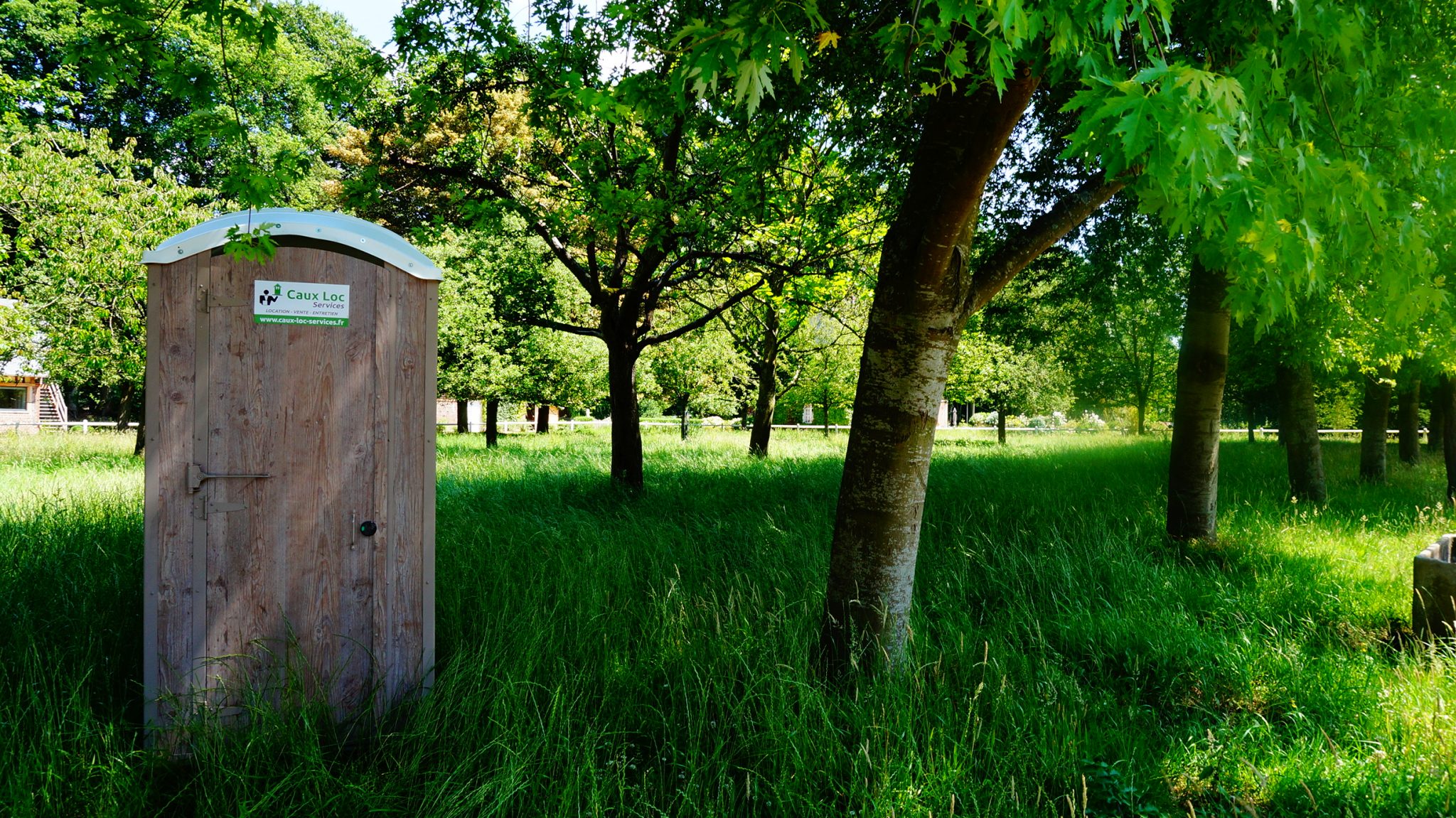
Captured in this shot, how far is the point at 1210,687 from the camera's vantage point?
11.6 feet

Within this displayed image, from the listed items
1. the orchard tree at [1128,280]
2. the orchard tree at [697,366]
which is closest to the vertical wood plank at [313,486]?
the orchard tree at [1128,280]

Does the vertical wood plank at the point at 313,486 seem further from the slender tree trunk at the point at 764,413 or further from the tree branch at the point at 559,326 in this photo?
the slender tree trunk at the point at 764,413

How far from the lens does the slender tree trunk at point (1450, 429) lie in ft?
32.7

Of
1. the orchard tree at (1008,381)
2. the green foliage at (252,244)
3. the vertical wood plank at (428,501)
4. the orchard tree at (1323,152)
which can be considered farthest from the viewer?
the orchard tree at (1008,381)

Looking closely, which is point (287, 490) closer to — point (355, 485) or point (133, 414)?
point (355, 485)

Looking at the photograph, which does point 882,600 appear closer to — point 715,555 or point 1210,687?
point 1210,687

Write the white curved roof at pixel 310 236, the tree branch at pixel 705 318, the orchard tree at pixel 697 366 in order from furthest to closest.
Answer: the orchard tree at pixel 697 366
the tree branch at pixel 705 318
the white curved roof at pixel 310 236

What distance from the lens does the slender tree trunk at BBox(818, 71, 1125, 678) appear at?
3273 millimetres

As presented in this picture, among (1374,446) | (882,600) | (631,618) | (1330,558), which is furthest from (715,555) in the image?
(1374,446)

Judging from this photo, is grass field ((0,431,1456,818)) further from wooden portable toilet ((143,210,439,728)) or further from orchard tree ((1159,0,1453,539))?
orchard tree ((1159,0,1453,539))

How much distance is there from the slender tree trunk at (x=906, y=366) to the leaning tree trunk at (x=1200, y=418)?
4.29m

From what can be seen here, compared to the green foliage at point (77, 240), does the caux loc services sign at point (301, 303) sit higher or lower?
lower

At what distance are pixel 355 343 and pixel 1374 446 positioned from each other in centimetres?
1537

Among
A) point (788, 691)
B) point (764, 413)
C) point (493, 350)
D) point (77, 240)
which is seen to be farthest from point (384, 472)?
point (493, 350)
